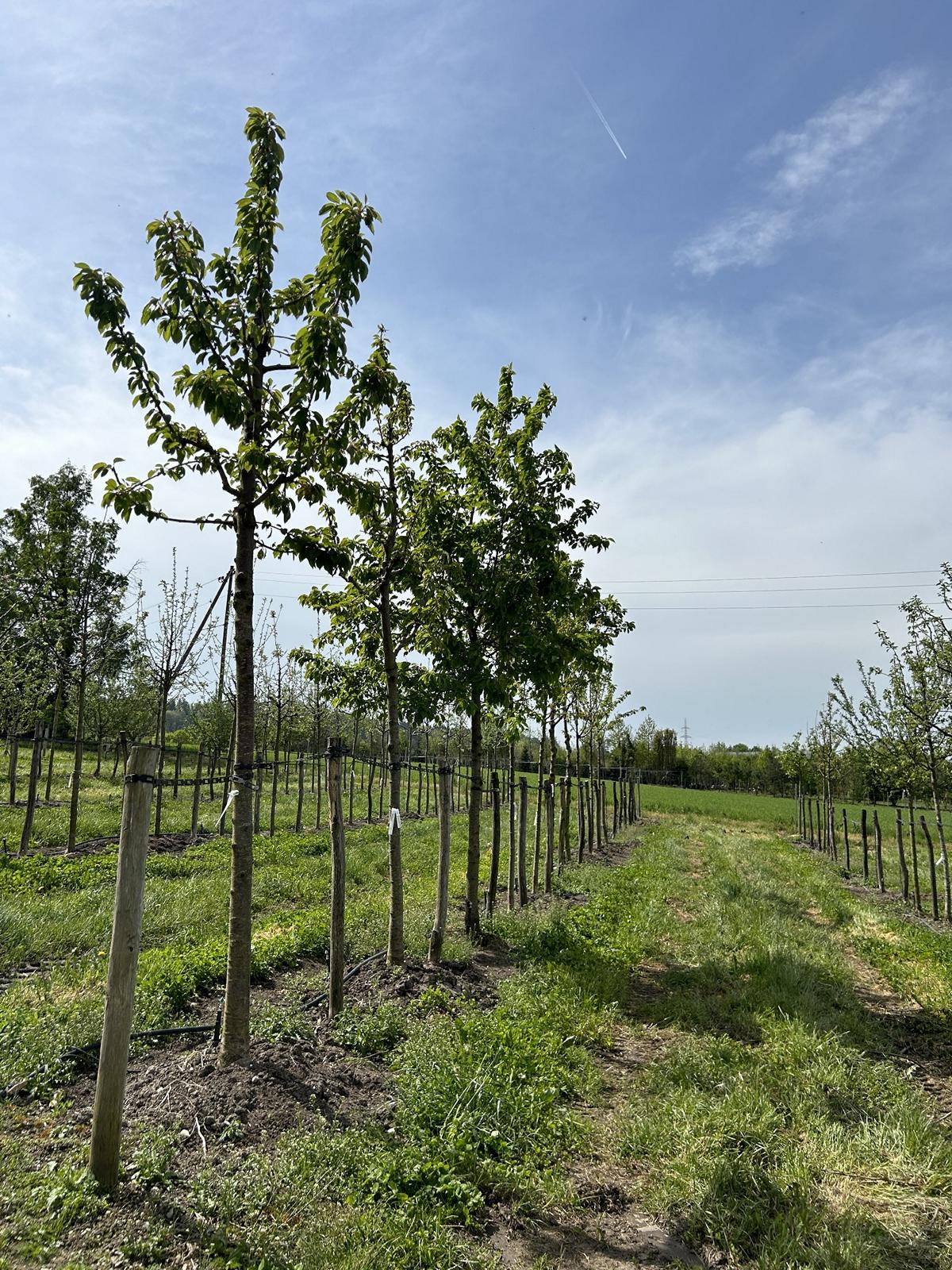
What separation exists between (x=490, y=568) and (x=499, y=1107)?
244 inches

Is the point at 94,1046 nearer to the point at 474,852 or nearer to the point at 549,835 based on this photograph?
the point at 474,852

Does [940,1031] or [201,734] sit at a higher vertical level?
[201,734]

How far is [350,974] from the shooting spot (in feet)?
24.2

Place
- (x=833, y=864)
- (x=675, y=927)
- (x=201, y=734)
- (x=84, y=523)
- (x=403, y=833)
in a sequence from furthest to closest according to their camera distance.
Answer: (x=201, y=734) → (x=833, y=864) → (x=403, y=833) → (x=84, y=523) → (x=675, y=927)

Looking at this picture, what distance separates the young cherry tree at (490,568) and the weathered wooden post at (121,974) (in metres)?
5.12

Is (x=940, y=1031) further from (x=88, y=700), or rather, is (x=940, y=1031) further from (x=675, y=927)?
(x=88, y=700)

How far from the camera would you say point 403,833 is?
754 inches

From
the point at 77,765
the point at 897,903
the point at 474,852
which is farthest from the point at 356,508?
the point at 897,903

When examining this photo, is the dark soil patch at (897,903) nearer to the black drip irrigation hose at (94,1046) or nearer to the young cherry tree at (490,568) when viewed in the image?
the young cherry tree at (490,568)

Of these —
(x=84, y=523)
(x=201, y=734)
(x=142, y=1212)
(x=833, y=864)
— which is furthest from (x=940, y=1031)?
(x=201, y=734)

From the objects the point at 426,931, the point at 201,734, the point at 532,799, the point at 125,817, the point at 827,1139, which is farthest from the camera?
the point at 532,799

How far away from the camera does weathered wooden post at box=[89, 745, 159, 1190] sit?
3.79 metres

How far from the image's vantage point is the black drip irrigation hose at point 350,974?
6.57 metres

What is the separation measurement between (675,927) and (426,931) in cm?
405
